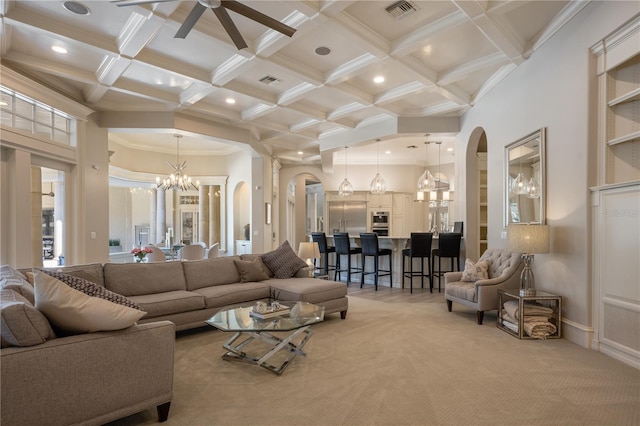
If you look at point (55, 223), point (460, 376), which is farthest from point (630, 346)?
point (55, 223)

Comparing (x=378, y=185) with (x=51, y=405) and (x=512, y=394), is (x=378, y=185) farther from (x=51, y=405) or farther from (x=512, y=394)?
(x=51, y=405)

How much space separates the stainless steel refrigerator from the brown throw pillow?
6.17 meters

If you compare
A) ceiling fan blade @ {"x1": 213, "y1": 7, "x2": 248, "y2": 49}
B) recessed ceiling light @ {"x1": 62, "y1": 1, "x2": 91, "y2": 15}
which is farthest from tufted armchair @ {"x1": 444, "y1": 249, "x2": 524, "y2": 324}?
recessed ceiling light @ {"x1": 62, "y1": 1, "x2": 91, "y2": 15}

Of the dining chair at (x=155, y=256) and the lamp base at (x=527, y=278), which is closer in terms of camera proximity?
the lamp base at (x=527, y=278)

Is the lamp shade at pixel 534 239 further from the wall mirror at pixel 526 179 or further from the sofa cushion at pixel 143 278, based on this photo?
the sofa cushion at pixel 143 278

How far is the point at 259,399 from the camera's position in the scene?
8.18 feet

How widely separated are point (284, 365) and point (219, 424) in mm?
872

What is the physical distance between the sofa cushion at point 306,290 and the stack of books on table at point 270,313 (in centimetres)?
92

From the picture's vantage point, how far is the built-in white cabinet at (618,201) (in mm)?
3055

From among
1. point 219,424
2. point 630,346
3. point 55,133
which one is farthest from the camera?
point 55,133

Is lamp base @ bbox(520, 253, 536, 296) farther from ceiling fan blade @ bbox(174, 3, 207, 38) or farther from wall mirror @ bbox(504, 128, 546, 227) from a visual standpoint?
ceiling fan blade @ bbox(174, 3, 207, 38)

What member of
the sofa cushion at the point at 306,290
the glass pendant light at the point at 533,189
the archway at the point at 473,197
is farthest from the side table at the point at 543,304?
the archway at the point at 473,197

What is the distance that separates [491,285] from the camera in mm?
4383

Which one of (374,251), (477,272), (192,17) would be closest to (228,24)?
(192,17)
